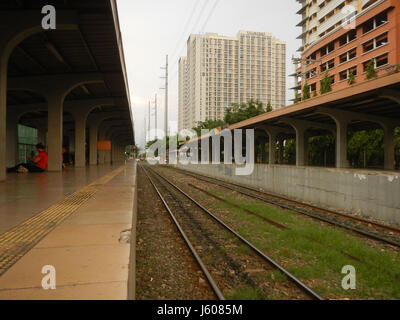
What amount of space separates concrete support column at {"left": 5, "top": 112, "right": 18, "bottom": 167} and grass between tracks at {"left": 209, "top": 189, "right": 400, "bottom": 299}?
1112 inches

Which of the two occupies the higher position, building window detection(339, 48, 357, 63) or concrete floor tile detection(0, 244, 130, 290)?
building window detection(339, 48, 357, 63)

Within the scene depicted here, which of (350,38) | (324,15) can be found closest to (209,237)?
(350,38)

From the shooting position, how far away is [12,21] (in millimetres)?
12703

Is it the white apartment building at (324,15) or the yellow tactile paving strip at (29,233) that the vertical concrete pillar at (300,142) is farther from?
the white apartment building at (324,15)

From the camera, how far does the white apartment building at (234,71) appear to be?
112375 mm

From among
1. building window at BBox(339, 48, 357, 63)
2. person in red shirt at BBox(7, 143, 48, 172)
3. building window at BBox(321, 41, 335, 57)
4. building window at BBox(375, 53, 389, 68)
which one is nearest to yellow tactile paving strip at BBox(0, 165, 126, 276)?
person in red shirt at BBox(7, 143, 48, 172)

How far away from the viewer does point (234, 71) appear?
118 meters

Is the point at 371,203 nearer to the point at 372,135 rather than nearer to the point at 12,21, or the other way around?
the point at 12,21

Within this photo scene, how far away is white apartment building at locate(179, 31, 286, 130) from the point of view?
4424 inches

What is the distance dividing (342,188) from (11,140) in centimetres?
3056

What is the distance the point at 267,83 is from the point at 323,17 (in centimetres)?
5392

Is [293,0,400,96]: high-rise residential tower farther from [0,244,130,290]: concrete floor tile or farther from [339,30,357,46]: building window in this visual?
[0,244,130,290]: concrete floor tile

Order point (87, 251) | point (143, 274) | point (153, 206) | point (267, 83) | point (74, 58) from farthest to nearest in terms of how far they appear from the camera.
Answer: point (267, 83)
point (74, 58)
point (153, 206)
point (143, 274)
point (87, 251)
